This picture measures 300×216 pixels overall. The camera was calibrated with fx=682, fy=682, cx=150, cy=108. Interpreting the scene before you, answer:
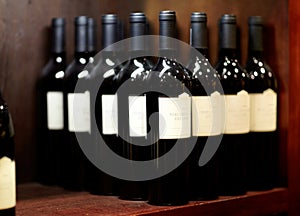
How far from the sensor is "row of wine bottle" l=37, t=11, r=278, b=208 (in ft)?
4.48

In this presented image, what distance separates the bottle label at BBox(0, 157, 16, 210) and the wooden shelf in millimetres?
128

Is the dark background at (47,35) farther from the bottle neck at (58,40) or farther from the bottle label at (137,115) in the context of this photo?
the bottle label at (137,115)

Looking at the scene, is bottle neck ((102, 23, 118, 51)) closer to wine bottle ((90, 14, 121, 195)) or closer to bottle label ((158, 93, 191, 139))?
wine bottle ((90, 14, 121, 195))

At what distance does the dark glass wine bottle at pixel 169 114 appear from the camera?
4.38ft

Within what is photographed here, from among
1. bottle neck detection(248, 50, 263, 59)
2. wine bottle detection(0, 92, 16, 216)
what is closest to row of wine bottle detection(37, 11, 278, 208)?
bottle neck detection(248, 50, 263, 59)

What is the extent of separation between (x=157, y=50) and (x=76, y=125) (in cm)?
25

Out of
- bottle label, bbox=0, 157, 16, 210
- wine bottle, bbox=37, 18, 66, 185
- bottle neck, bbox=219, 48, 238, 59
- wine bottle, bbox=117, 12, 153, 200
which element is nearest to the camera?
bottle label, bbox=0, 157, 16, 210

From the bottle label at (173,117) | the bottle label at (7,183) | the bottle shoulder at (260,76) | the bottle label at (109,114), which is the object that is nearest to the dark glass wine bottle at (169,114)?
the bottle label at (173,117)

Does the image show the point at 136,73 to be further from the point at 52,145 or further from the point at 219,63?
the point at 52,145

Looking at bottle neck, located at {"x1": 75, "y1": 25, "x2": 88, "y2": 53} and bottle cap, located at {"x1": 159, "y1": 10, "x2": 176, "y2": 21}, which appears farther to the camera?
bottle neck, located at {"x1": 75, "y1": 25, "x2": 88, "y2": 53}

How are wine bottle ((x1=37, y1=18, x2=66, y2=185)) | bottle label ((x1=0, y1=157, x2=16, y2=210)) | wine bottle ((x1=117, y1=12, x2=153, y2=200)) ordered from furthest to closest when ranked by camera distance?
wine bottle ((x1=37, y1=18, x2=66, y2=185)) < wine bottle ((x1=117, y1=12, x2=153, y2=200)) < bottle label ((x1=0, y1=157, x2=16, y2=210))

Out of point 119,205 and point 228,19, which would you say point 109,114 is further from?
point 228,19

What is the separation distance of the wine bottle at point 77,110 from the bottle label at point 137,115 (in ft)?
0.51

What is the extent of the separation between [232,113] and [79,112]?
345mm
